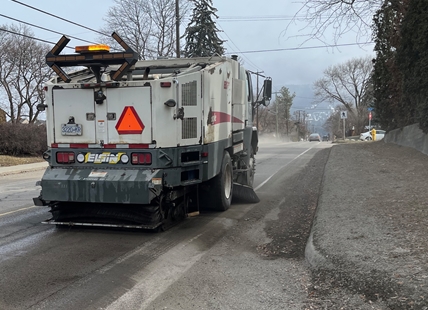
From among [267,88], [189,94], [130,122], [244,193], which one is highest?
[267,88]

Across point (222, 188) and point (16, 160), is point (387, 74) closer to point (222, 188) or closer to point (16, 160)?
point (222, 188)

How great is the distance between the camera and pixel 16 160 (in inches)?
824

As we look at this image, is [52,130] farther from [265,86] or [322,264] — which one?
[265,86]

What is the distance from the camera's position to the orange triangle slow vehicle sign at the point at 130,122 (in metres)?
6.49

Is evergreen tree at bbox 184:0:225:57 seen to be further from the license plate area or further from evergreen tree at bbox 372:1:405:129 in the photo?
the license plate area

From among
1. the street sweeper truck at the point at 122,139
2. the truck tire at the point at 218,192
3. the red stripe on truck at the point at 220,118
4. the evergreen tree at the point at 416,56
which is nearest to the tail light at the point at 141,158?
the street sweeper truck at the point at 122,139

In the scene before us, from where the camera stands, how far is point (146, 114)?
21.2 ft

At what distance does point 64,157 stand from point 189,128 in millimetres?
2125

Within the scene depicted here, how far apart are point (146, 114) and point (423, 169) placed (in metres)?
8.59

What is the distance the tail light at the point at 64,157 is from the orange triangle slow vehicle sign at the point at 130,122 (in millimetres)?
977

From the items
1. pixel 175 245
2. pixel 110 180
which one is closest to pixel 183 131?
pixel 110 180

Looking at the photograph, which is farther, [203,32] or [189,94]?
[203,32]

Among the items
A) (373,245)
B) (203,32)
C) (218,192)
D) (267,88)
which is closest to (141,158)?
(218,192)

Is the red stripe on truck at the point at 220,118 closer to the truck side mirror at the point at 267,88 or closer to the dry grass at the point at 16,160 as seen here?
the truck side mirror at the point at 267,88
